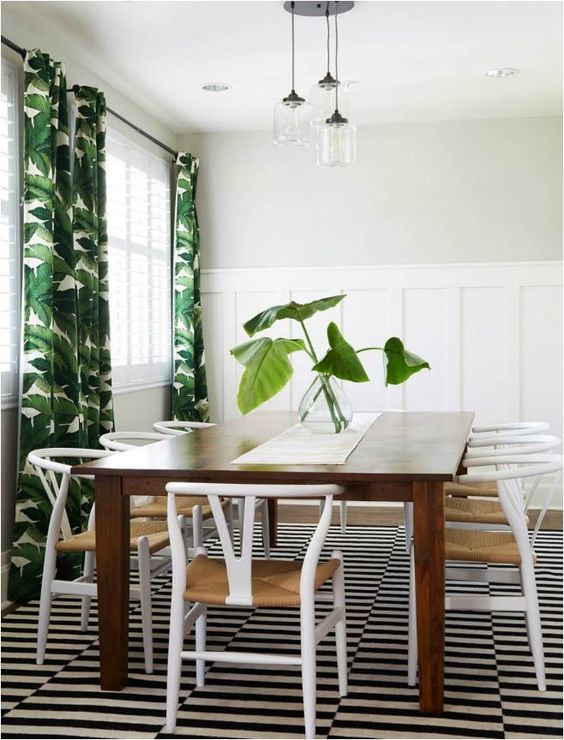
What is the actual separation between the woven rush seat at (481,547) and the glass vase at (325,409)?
26.0 inches

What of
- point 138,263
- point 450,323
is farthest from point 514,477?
point 450,323

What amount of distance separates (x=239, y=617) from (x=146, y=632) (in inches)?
30.1

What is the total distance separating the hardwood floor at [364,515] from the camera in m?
5.90

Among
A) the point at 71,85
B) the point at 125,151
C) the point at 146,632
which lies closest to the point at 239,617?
the point at 146,632

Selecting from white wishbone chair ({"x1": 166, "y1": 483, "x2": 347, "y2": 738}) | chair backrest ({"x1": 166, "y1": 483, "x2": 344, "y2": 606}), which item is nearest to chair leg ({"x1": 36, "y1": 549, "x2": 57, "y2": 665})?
white wishbone chair ({"x1": 166, "y1": 483, "x2": 347, "y2": 738})

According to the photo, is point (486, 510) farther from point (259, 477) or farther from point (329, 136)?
point (329, 136)

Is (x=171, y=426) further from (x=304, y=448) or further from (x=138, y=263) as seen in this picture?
(x=138, y=263)

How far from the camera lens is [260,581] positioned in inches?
112

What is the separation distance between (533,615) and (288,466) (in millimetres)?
939

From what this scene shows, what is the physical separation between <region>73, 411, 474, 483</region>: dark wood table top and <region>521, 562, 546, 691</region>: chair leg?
16.8 inches

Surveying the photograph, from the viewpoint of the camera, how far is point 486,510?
3.83 metres

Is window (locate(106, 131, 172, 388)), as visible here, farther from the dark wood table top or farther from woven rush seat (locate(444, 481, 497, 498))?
woven rush seat (locate(444, 481, 497, 498))

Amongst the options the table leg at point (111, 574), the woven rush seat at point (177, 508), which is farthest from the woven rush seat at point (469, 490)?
the table leg at point (111, 574)

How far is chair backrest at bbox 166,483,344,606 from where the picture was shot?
2.62m
